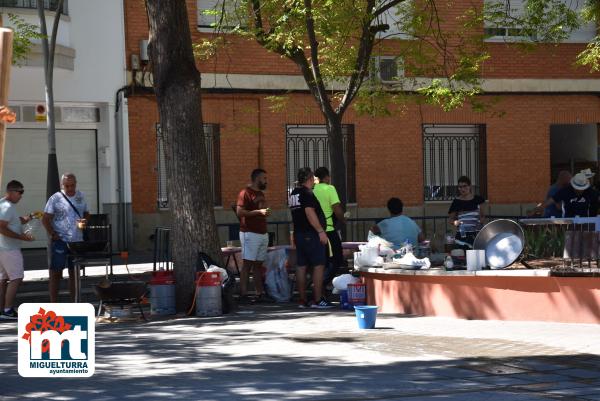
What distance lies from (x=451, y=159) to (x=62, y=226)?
14.6 meters

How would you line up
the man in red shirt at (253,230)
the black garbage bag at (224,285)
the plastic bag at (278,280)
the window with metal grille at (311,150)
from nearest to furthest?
the black garbage bag at (224,285) < the man in red shirt at (253,230) < the plastic bag at (278,280) < the window with metal grille at (311,150)

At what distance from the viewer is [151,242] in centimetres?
2412

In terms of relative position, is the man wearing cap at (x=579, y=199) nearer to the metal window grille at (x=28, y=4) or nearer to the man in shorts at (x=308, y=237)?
the man in shorts at (x=308, y=237)

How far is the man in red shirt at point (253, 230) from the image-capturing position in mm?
15109

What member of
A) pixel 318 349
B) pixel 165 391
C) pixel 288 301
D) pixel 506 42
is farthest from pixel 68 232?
pixel 506 42

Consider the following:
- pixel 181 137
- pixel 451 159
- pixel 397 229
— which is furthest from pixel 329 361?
pixel 451 159

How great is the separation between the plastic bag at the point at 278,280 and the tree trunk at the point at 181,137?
155 cm

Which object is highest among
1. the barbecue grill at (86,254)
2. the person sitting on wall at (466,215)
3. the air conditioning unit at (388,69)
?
the air conditioning unit at (388,69)

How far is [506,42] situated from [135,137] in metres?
8.82

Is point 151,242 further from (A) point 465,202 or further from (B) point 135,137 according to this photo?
(A) point 465,202

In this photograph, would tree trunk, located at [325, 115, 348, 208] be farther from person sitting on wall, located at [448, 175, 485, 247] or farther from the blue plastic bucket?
the blue plastic bucket

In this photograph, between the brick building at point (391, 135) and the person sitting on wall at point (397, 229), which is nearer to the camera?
the person sitting on wall at point (397, 229)

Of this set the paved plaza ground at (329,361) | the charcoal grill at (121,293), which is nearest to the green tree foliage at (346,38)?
the charcoal grill at (121,293)

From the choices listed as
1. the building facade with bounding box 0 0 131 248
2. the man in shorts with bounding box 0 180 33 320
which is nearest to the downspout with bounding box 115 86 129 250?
the building facade with bounding box 0 0 131 248
